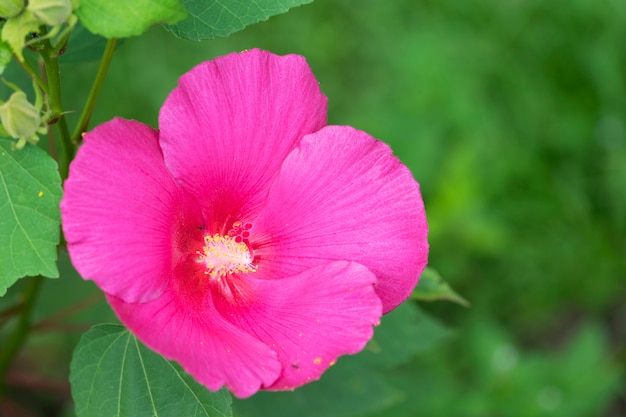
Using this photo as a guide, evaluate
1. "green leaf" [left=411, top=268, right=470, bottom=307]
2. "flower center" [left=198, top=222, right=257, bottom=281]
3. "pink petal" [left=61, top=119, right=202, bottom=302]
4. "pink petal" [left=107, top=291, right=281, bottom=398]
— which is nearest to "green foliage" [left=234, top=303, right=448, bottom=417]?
"green leaf" [left=411, top=268, right=470, bottom=307]

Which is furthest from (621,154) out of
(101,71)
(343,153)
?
(101,71)

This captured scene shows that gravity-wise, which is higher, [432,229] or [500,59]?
[500,59]

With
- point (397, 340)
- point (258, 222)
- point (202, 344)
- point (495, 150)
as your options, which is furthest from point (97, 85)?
point (495, 150)

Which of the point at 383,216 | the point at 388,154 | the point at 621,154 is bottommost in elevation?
the point at 621,154

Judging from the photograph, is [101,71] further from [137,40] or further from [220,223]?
[137,40]

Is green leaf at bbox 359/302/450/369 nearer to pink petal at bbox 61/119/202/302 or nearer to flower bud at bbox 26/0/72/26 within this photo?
pink petal at bbox 61/119/202/302

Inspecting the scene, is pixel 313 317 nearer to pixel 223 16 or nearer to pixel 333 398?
pixel 223 16

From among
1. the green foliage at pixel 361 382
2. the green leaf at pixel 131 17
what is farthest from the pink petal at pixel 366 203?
the green foliage at pixel 361 382

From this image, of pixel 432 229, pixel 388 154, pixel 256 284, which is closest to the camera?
pixel 388 154
